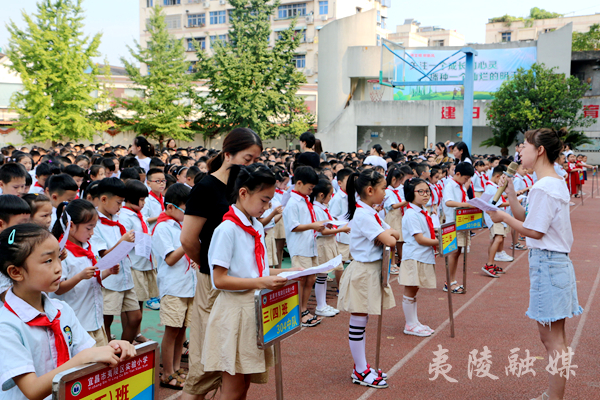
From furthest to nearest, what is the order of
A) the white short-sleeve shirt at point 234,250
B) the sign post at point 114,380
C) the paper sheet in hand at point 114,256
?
the paper sheet in hand at point 114,256
the white short-sleeve shirt at point 234,250
the sign post at point 114,380

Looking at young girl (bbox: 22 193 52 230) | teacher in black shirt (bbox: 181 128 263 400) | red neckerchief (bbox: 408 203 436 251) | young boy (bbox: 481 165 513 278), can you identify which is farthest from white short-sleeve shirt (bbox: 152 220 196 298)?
young boy (bbox: 481 165 513 278)

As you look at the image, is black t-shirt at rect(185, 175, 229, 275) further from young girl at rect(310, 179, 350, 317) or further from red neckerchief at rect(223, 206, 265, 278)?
young girl at rect(310, 179, 350, 317)

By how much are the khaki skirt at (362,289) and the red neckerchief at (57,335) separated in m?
2.54

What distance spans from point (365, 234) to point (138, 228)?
6.48 ft

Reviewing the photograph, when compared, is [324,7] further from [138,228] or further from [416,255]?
[138,228]

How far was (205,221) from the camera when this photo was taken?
2955 mm

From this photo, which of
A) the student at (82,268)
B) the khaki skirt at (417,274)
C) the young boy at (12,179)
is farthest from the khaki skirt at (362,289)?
the young boy at (12,179)

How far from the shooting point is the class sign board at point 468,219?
6.22 m

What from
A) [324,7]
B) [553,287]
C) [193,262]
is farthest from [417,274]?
[324,7]

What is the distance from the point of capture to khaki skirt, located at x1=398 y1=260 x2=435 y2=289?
5.16 meters

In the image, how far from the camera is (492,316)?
5.96m

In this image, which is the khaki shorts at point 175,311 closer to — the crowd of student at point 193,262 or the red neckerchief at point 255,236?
the crowd of student at point 193,262

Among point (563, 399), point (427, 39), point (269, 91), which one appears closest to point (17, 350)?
point (563, 399)

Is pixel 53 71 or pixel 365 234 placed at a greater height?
pixel 53 71
